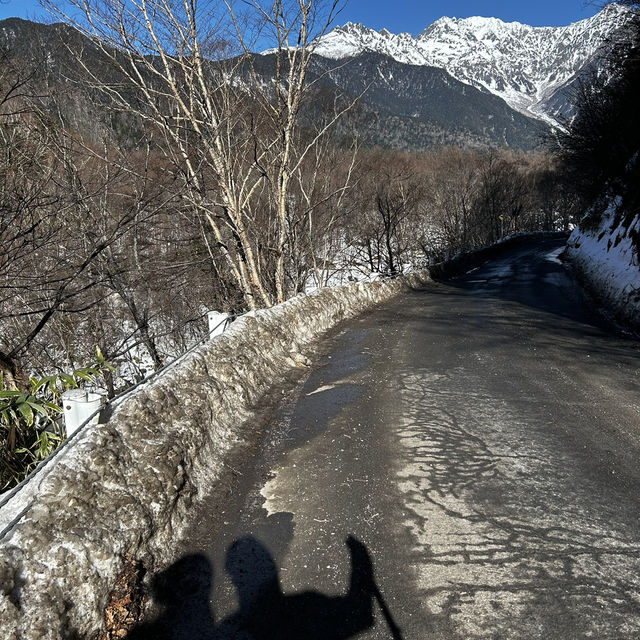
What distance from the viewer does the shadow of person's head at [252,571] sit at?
268 cm

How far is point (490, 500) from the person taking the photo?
3.45m

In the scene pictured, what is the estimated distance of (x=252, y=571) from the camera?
9.44 feet

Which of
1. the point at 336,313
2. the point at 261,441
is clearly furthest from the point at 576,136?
the point at 261,441

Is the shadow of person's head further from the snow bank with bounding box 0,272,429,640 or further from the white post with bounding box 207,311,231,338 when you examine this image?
the white post with bounding box 207,311,231,338

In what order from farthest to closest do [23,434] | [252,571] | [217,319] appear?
1. [217,319]
2. [23,434]
3. [252,571]

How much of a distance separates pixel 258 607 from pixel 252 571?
297 mm

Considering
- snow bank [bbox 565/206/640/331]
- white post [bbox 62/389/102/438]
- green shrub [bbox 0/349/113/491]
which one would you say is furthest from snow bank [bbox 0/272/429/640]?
snow bank [bbox 565/206/640/331]

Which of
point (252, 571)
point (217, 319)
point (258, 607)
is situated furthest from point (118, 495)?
point (217, 319)

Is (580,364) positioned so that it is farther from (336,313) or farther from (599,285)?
(599,285)

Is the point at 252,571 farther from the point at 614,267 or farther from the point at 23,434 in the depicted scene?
the point at 614,267

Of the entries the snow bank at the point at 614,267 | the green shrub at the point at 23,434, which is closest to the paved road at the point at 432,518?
the green shrub at the point at 23,434

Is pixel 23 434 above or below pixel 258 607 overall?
above

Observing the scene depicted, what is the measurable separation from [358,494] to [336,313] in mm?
7444

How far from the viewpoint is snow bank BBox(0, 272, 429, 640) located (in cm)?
217
